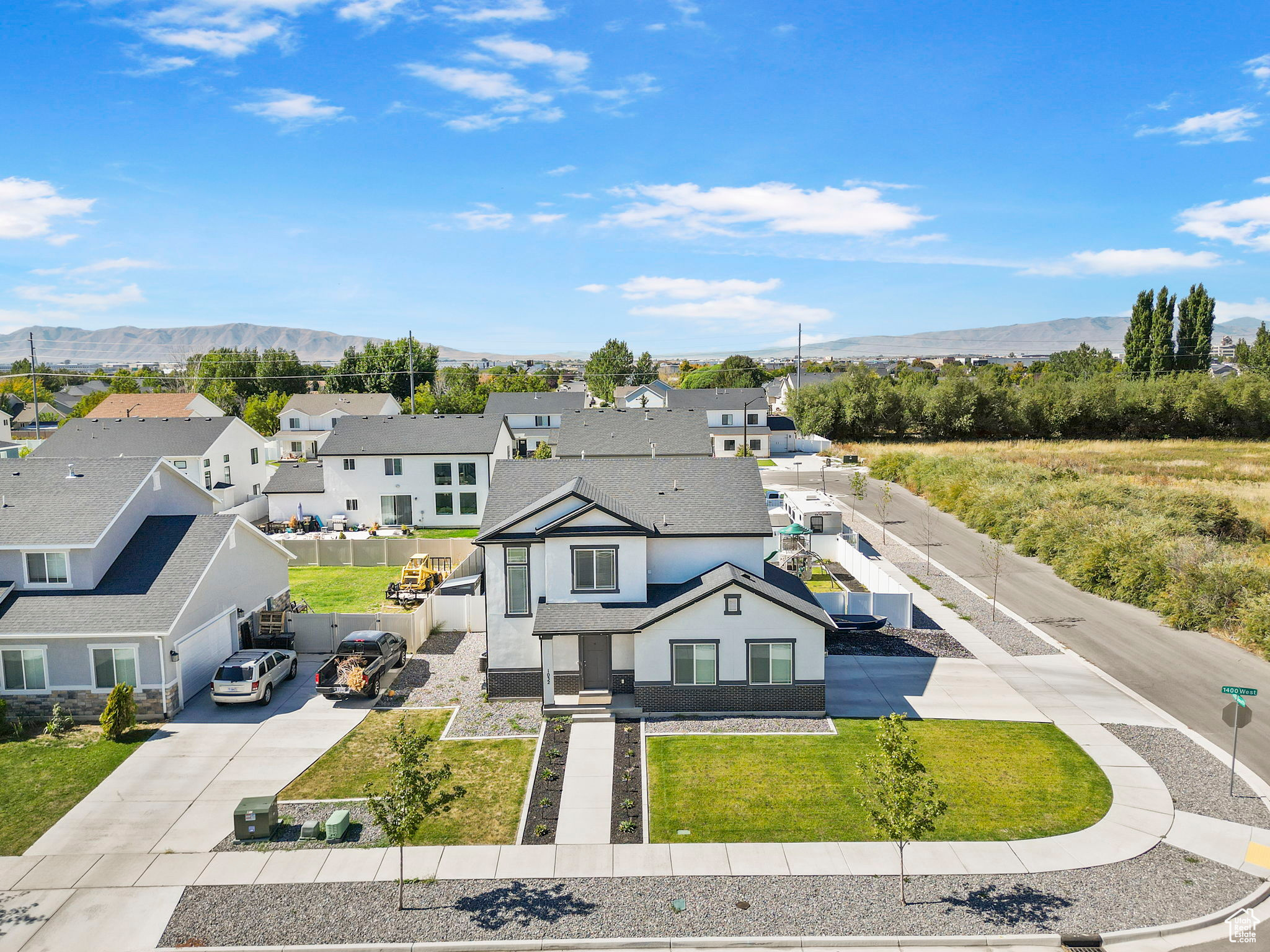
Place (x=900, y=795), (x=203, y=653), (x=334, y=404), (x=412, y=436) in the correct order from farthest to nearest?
(x=334, y=404) → (x=412, y=436) → (x=203, y=653) → (x=900, y=795)

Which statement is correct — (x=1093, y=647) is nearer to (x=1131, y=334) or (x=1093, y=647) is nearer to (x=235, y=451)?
(x=235, y=451)

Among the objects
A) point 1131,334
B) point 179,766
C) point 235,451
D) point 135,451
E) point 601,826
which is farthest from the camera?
point 1131,334

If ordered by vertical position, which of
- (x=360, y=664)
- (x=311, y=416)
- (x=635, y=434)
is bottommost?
(x=360, y=664)

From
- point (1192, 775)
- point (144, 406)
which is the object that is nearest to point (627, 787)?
point (1192, 775)

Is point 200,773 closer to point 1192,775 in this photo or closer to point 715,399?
point 1192,775

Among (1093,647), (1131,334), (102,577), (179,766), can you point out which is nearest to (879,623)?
(1093,647)

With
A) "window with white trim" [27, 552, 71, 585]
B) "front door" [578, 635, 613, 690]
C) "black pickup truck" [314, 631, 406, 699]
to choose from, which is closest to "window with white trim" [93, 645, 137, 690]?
"window with white trim" [27, 552, 71, 585]

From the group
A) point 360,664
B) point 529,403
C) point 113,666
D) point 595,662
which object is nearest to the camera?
point 113,666
